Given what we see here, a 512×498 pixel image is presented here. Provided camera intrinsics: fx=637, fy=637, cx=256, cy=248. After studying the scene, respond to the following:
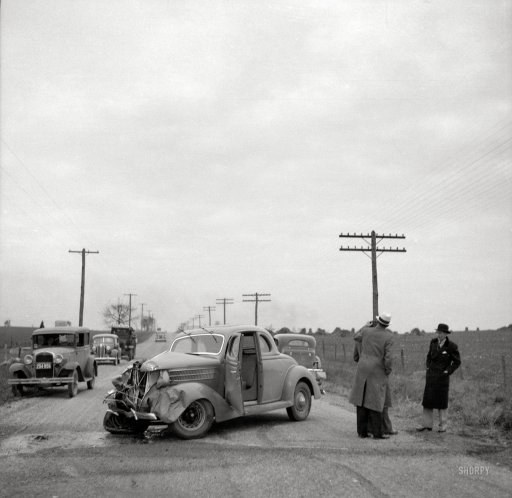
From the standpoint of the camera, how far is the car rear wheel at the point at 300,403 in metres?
12.5

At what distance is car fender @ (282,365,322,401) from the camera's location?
12430mm

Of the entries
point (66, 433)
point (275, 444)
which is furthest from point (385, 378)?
point (66, 433)

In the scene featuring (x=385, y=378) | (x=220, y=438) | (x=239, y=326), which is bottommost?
(x=220, y=438)

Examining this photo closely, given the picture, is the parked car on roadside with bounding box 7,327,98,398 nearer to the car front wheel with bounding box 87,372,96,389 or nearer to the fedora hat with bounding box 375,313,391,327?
the car front wheel with bounding box 87,372,96,389

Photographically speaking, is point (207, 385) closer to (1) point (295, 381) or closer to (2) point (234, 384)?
(2) point (234, 384)

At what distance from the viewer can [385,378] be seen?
33.8ft

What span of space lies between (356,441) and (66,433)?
4926mm

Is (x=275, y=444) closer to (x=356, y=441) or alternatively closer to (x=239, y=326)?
(x=356, y=441)

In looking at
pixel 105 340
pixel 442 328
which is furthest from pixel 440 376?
pixel 105 340

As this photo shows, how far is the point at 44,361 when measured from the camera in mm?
18547

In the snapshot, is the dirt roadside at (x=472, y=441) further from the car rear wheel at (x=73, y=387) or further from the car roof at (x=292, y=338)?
the car rear wheel at (x=73, y=387)

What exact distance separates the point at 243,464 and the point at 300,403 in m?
4.80

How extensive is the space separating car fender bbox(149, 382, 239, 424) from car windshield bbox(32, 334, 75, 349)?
10209 mm

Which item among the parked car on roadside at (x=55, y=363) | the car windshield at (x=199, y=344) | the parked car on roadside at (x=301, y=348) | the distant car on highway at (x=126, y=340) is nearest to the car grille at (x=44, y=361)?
the parked car on roadside at (x=55, y=363)
